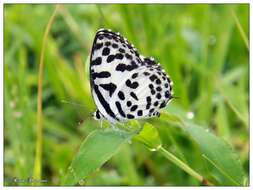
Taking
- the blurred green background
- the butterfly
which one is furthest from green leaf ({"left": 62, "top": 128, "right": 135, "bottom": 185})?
the blurred green background

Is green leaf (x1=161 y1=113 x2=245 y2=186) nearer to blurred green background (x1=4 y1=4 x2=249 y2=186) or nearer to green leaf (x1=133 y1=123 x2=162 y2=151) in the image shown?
green leaf (x1=133 y1=123 x2=162 y2=151)

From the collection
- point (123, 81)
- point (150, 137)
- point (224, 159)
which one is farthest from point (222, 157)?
point (123, 81)

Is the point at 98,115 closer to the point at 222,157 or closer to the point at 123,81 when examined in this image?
the point at 123,81

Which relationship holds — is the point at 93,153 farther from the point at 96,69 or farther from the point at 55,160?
the point at 55,160

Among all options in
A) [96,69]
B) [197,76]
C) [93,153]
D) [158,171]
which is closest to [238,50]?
[197,76]

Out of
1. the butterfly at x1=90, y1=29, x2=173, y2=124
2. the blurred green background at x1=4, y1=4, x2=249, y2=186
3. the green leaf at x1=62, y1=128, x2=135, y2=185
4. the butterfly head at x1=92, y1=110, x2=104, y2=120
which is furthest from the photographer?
the blurred green background at x1=4, y1=4, x2=249, y2=186

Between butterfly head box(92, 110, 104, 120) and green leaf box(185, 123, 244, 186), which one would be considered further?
butterfly head box(92, 110, 104, 120)

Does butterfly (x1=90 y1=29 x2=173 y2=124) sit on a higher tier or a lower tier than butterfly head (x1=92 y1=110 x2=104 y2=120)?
higher
